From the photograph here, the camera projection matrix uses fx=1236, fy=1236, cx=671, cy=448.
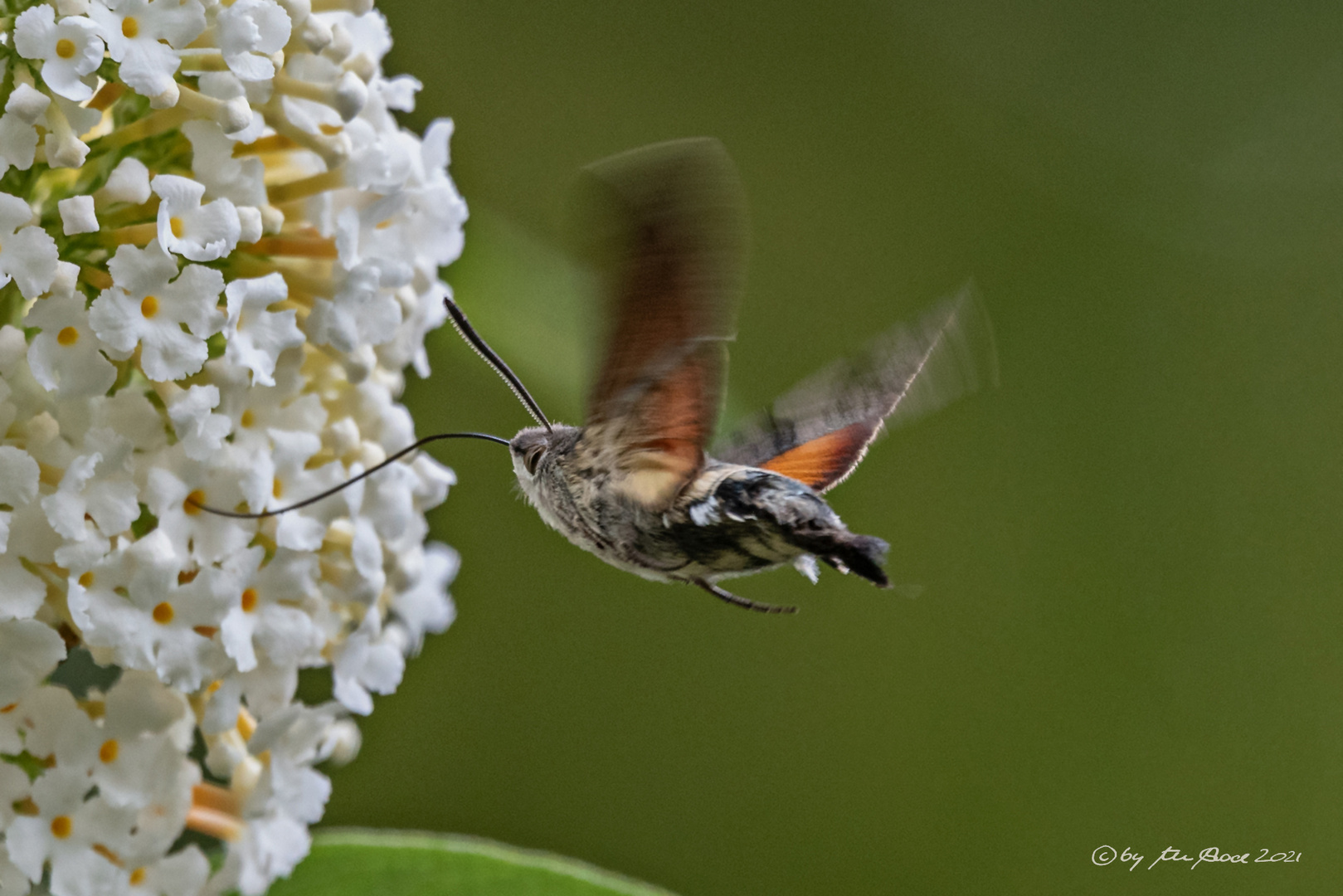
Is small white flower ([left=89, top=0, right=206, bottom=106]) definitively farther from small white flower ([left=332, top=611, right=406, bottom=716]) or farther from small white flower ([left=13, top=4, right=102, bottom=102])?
small white flower ([left=332, top=611, right=406, bottom=716])

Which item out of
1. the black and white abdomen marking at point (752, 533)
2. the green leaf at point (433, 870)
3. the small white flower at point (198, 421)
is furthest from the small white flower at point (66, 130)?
the green leaf at point (433, 870)

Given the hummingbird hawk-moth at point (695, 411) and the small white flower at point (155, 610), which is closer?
the hummingbird hawk-moth at point (695, 411)

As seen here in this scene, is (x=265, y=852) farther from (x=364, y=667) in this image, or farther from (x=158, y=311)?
(x=158, y=311)

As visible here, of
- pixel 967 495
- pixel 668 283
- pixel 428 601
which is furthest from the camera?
pixel 967 495

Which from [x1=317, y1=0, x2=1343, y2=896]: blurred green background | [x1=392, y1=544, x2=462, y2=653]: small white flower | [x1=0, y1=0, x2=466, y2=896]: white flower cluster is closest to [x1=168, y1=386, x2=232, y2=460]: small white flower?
[x1=0, y1=0, x2=466, y2=896]: white flower cluster

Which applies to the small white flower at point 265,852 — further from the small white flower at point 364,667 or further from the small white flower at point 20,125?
the small white flower at point 20,125

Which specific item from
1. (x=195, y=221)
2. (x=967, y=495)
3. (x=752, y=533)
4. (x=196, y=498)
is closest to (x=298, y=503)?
(x=196, y=498)

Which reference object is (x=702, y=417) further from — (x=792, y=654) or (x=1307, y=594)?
(x=1307, y=594)
